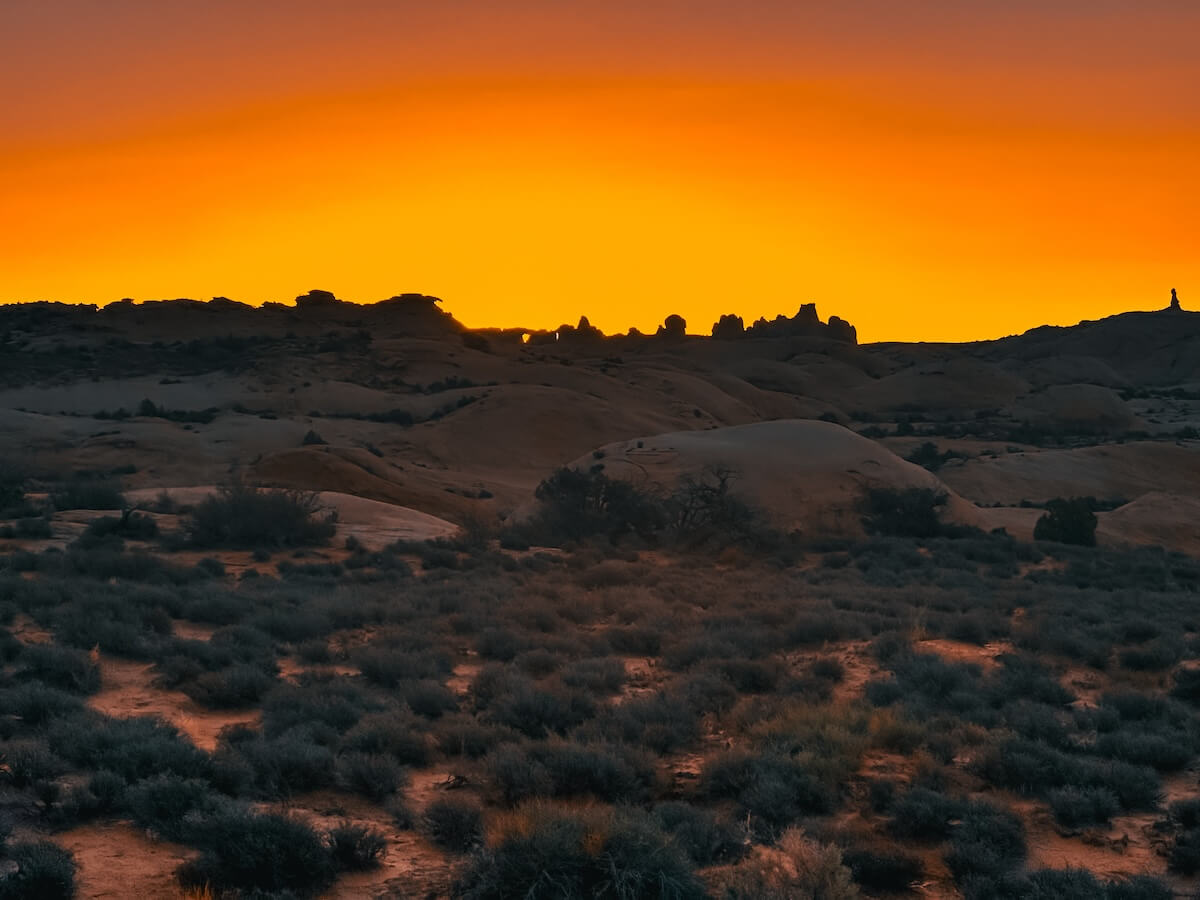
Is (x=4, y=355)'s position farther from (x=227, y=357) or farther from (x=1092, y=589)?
(x=1092, y=589)

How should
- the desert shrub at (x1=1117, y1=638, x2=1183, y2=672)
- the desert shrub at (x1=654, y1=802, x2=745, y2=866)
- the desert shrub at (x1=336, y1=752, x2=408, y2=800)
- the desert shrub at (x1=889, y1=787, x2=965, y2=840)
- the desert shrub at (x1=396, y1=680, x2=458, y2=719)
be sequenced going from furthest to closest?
the desert shrub at (x1=1117, y1=638, x2=1183, y2=672), the desert shrub at (x1=396, y1=680, x2=458, y2=719), the desert shrub at (x1=336, y1=752, x2=408, y2=800), the desert shrub at (x1=889, y1=787, x2=965, y2=840), the desert shrub at (x1=654, y1=802, x2=745, y2=866)

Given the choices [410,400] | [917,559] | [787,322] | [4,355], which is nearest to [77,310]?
[4,355]

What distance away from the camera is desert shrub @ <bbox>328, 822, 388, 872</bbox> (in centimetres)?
719

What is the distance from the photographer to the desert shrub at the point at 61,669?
1102 cm

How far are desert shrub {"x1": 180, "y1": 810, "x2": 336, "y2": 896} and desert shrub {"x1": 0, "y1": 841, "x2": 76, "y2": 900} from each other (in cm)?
65

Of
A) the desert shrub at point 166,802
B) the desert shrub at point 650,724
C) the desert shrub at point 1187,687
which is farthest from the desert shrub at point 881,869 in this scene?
the desert shrub at point 1187,687

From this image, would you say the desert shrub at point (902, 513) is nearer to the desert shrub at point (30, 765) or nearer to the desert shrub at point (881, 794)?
the desert shrub at point (881, 794)

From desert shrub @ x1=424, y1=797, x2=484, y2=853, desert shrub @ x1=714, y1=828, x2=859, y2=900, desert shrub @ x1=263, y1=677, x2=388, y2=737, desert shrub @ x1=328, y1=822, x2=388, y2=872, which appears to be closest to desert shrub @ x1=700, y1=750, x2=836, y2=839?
desert shrub @ x1=714, y1=828, x2=859, y2=900

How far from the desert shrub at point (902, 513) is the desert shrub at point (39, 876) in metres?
23.5

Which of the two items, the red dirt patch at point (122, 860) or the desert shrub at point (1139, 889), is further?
the desert shrub at point (1139, 889)

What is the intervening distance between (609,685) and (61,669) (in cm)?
559

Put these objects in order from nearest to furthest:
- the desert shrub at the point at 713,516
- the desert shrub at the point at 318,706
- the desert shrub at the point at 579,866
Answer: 1. the desert shrub at the point at 579,866
2. the desert shrub at the point at 318,706
3. the desert shrub at the point at 713,516

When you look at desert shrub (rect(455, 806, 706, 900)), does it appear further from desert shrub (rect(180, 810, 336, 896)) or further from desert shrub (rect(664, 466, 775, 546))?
desert shrub (rect(664, 466, 775, 546))

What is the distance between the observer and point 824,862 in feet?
21.9
